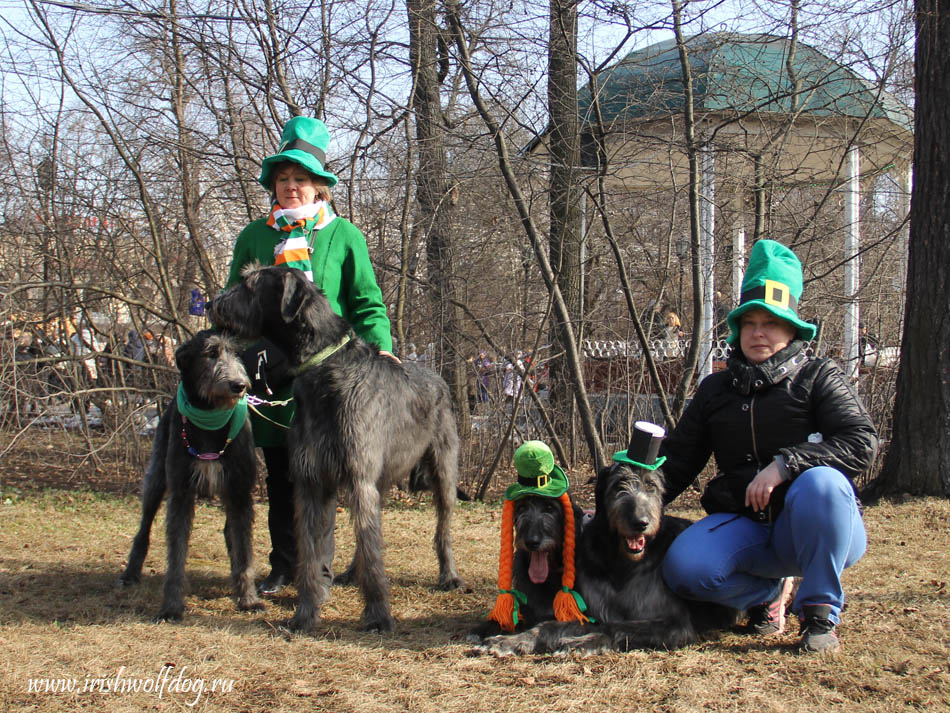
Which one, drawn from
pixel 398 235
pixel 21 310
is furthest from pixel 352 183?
pixel 21 310

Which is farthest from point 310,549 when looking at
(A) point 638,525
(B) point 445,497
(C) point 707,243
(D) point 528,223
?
(C) point 707,243

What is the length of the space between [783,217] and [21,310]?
6.85 m

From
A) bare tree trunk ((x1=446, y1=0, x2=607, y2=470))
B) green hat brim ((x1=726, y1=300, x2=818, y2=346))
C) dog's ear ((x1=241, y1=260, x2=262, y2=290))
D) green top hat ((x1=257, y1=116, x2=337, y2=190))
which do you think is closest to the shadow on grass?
dog's ear ((x1=241, y1=260, x2=262, y2=290))

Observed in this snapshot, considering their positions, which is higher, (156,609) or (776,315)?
(776,315)

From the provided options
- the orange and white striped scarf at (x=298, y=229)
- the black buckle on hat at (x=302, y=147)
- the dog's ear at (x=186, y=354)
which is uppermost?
the black buckle on hat at (x=302, y=147)

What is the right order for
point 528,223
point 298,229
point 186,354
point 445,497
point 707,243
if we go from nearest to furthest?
1. point 186,354
2. point 298,229
3. point 445,497
4. point 528,223
5. point 707,243

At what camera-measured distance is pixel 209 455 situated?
4.04 metres

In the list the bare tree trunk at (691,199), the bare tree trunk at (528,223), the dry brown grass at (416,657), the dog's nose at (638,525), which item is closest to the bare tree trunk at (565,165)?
the bare tree trunk at (528,223)

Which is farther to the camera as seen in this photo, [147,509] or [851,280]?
[851,280]

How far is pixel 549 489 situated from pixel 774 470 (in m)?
0.90

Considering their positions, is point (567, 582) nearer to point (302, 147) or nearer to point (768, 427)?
point (768, 427)

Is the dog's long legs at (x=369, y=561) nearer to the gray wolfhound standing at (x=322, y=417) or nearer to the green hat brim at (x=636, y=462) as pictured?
the gray wolfhound standing at (x=322, y=417)

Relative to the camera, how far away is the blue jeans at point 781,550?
319cm

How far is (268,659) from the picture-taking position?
3.30 meters
